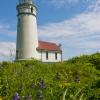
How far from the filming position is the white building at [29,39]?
172ft

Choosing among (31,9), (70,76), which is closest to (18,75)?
(70,76)

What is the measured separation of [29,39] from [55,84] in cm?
4504

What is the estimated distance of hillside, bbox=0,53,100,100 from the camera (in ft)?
19.7

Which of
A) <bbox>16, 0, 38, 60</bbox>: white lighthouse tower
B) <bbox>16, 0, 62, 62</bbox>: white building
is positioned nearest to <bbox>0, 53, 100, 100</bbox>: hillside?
<bbox>16, 0, 38, 60</bbox>: white lighthouse tower

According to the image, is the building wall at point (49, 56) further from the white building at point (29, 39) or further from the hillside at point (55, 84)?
the hillside at point (55, 84)

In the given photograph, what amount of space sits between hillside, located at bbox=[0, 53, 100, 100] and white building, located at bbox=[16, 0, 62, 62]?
121ft

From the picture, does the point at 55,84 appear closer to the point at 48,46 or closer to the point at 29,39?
the point at 29,39

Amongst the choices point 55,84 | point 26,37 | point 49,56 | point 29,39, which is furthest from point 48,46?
point 55,84

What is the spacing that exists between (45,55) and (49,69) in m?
46.8

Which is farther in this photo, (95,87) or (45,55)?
(45,55)

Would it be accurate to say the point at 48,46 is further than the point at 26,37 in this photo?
Yes

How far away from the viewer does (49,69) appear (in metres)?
11.9

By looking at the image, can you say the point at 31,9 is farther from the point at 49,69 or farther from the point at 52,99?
the point at 52,99

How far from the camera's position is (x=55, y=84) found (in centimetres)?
773
